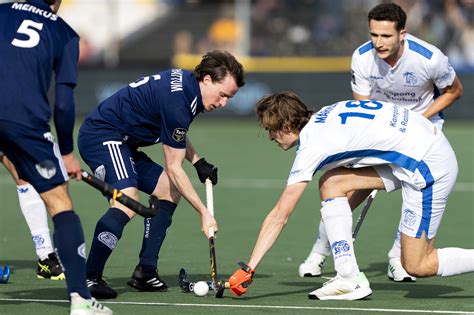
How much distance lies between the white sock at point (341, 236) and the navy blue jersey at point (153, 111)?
39.1 inches

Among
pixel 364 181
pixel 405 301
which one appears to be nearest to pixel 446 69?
pixel 364 181

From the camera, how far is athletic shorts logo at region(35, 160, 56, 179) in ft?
19.5

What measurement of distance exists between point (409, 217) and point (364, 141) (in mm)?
588

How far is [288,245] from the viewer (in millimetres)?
9367

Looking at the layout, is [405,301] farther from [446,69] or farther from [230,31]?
[230,31]

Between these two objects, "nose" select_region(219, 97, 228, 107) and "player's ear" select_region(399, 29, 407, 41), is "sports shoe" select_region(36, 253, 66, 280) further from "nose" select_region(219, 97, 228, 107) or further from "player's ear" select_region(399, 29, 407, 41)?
"player's ear" select_region(399, 29, 407, 41)

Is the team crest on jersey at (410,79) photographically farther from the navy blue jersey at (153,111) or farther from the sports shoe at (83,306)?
the sports shoe at (83,306)

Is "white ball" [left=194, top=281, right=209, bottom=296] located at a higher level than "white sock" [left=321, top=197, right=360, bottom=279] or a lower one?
lower

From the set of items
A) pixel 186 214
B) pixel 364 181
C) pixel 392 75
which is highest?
pixel 392 75

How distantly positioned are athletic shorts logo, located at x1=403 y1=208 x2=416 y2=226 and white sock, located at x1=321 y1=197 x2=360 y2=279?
13.8 inches

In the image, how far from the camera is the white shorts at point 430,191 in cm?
672

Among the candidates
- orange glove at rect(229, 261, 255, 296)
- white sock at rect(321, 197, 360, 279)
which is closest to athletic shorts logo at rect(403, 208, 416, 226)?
white sock at rect(321, 197, 360, 279)

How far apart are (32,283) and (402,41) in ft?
10.2

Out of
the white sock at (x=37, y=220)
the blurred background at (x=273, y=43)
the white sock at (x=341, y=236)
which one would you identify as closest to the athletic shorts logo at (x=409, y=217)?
the white sock at (x=341, y=236)
